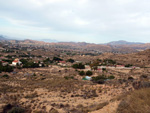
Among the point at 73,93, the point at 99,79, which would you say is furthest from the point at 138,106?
the point at 99,79

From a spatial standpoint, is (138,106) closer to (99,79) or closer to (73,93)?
(73,93)

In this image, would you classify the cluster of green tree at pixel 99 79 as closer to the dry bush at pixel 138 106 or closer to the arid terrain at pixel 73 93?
the arid terrain at pixel 73 93

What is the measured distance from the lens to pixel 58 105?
8984 mm

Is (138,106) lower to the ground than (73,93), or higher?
higher

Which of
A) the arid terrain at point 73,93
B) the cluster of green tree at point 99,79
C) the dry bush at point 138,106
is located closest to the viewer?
the dry bush at point 138,106

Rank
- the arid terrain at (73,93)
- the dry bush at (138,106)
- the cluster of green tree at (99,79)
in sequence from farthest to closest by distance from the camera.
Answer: the cluster of green tree at (99,79)
the arid terrain at (73,93)
the dry bush at (138,106)

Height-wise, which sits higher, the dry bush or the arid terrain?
the dry bush

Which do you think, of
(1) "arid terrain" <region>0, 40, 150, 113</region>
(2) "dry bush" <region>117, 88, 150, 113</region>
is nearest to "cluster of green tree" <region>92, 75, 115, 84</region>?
(1) "arid terrain" <region>0, 40, 150, 113</region>

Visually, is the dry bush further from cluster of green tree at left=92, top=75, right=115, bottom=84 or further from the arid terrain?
cluster of green tree at left=92, top=75, right=115, bottom=84

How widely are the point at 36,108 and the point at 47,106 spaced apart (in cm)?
84

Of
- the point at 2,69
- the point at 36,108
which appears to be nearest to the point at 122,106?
the point at 36,108

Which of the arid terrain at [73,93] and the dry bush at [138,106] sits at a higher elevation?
the dry bush at [138,106]

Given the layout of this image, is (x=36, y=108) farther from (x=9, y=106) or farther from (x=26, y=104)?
(x=9, y=106)

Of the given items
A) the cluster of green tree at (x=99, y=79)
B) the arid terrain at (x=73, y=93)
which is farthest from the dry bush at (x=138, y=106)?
the cluster of green tree at (x=99, y=79)
